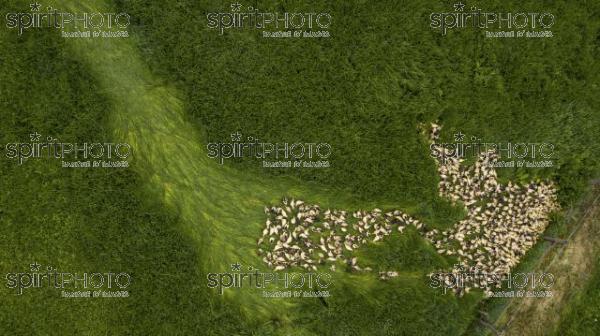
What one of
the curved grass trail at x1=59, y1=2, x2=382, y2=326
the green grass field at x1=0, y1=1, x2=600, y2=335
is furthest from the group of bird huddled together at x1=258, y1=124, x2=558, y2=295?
the curved grass trail at x1=59, y1=2, x2=382, y2=326

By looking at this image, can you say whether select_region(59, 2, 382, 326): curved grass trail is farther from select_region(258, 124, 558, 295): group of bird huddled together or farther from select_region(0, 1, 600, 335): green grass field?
select_region(258, 124, 558, 295): group of bird huddled together

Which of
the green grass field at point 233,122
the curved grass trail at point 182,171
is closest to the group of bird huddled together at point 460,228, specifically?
the green grass field at point 233,122

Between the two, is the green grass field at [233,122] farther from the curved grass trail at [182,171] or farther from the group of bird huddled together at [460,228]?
the group of bird huddled together at [460,228]

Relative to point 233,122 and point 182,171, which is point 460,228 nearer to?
point 233,122

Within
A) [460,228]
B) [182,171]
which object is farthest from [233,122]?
[460,228]

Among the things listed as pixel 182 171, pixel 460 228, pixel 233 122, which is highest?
pixel 233 122

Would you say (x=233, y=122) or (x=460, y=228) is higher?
(x=233, y=122)
